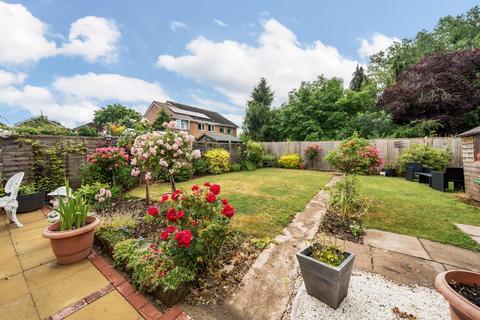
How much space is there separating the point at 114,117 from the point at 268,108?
20.4m

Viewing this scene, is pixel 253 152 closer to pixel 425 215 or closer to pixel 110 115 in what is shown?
pixel 425 215

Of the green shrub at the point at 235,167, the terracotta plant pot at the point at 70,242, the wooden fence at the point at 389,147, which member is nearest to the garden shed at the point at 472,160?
the wooden fence at the point at 389,147

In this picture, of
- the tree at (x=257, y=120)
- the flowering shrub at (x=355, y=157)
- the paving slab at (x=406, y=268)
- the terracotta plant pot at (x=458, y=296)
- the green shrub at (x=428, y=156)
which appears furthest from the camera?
the tree at (x=257, y=120)

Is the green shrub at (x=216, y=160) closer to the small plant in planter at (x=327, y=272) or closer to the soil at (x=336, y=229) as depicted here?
the soil at (x=336, y=229)

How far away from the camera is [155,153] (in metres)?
3.32

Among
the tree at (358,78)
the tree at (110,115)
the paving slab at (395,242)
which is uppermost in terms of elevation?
the tree at (358,78)

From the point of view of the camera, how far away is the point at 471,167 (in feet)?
15.5

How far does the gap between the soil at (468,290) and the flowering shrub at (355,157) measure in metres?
2.91

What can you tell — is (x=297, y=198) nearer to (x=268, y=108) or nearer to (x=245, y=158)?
(x=245, y=158)

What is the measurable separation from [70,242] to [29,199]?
3.20 metres

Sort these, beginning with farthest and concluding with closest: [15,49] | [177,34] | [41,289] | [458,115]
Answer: [458,115] < [177,34] < [15,49] < [41,289]

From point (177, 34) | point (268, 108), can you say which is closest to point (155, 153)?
point (177, 34)

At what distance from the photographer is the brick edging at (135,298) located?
1.52m

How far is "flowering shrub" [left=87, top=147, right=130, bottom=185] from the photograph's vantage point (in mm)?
4918
